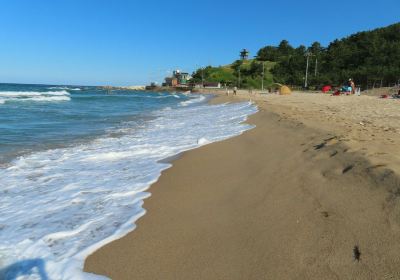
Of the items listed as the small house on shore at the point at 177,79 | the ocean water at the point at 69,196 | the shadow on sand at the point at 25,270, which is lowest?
the small house on shore at the point at 177,79

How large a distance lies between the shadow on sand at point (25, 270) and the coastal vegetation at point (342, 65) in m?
53.2

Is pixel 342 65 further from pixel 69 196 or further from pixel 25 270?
pixel 25 270

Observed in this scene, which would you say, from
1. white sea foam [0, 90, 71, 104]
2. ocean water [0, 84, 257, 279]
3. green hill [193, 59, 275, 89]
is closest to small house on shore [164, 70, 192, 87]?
green hill [193, 59, 275, 89]

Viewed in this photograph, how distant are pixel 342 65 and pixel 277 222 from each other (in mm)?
70632

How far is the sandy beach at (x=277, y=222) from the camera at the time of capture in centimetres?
274

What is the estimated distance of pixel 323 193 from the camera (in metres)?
4.03

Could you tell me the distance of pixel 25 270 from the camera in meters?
3.05

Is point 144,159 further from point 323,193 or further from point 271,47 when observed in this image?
point 271,47

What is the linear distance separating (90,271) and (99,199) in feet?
6.25

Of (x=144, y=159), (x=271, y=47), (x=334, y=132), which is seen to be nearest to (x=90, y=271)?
(x=144, y=159)

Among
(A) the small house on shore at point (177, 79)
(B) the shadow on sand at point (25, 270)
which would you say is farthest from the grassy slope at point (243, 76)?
(B) the shadow on sand at point (25, 270)

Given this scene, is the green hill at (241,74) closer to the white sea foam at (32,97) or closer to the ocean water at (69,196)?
the white sea foam at (32,97)

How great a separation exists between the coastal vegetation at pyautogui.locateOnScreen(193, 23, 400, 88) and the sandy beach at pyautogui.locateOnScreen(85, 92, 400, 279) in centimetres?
5021

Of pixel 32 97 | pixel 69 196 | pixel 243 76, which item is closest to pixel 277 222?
pixel 69 196
